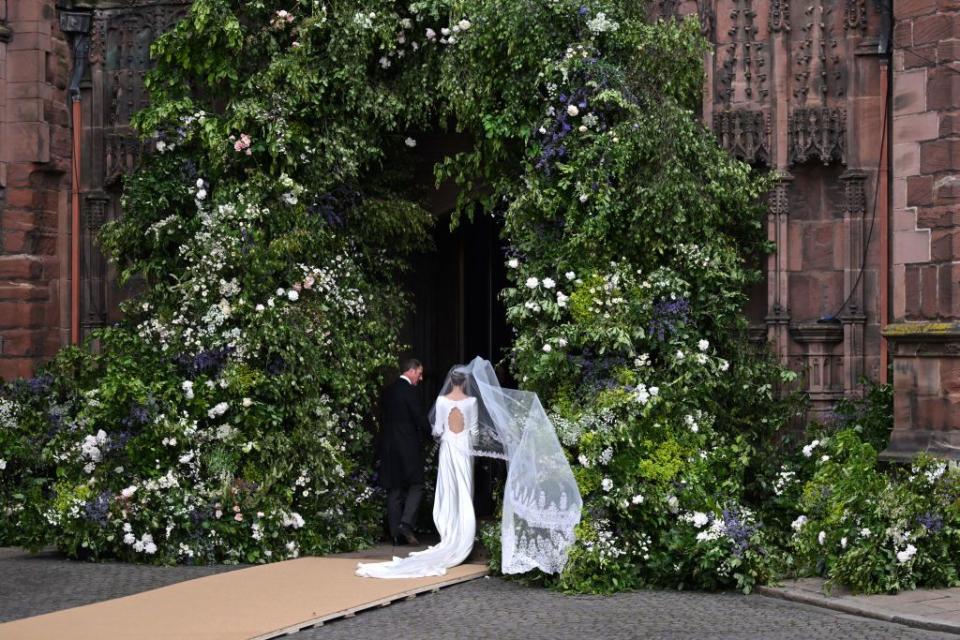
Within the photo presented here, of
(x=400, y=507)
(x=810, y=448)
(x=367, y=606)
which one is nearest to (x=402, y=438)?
(x=400, y=507)

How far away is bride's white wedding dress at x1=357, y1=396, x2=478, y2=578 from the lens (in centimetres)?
1262

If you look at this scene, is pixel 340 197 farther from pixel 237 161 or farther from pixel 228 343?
pixel 228 343

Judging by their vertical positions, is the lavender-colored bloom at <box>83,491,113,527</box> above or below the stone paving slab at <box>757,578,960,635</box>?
above

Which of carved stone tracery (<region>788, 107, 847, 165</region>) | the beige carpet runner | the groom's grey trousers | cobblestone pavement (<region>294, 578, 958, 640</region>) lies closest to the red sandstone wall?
the groom's grey trousers

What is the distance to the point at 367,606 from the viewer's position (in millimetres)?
10562

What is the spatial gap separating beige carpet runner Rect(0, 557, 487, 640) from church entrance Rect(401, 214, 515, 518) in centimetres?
477

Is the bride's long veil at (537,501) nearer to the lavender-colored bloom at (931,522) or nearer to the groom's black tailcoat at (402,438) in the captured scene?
the groom's black tailcoat at (402,438)

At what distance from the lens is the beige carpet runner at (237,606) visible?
31.2 feet

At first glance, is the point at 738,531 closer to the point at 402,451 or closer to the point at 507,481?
the point at 507,481

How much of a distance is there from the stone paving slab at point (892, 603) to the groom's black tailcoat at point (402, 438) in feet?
12.8

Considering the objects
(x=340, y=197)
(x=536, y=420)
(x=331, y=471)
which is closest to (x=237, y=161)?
(x=340, y=197)

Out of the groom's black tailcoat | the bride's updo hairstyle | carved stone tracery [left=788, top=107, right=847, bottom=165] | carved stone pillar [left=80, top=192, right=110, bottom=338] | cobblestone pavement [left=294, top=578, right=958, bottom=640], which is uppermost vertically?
carved stone tracery [left=788, top=107, right=847, bottom=165]

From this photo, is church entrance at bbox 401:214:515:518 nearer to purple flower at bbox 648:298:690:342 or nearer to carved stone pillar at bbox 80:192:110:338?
carved stone pillar at bbox 80:192:110:338

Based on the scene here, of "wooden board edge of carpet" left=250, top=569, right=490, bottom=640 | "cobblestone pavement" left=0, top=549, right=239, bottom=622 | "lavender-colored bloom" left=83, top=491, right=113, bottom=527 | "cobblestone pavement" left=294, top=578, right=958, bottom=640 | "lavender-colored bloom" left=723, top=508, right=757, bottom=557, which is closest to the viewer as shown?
"cobblestone pavement" left=294, top=578, right=958, bottom=640
